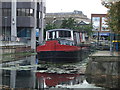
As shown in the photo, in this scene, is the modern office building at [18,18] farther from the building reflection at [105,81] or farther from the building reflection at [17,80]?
the building reflection at [105,81]

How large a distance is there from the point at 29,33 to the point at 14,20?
29.1ft

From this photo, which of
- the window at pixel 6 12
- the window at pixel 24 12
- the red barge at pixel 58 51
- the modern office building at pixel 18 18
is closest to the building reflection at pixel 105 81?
the red barge at pixel 58 51

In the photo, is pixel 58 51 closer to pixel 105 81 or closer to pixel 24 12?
pixel 105 81

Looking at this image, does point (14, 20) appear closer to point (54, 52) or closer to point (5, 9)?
point (5, 9)

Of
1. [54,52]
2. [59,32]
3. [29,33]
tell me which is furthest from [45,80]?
[29,33]

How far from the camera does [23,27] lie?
211ft

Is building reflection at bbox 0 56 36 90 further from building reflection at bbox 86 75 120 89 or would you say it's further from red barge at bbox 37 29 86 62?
red barge at bbox 37 29 86 62

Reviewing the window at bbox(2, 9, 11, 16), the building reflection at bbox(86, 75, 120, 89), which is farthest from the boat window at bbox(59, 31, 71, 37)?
the window at bbox(2, 9, 11, 16)

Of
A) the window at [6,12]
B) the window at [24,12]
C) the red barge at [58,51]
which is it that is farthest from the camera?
the window at [24,12]

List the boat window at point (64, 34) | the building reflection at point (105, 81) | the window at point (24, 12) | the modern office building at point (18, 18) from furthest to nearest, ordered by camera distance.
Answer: the window at point (24, 12)
the modern office building at point (18, 18)
the boat window at point (64, 34)
the building reflection at point (105, 81)

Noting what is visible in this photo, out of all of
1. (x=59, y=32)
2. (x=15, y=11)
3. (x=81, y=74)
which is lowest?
(x=81, y=74)

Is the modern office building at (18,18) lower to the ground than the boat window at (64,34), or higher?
higher

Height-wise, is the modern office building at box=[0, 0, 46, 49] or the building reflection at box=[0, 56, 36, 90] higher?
the modern office building at box=[0, 0, 46, 49]

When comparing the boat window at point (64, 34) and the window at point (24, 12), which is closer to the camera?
the boat window at point (64, 34)
